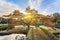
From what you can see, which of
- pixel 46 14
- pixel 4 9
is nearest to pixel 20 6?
pixel 4 9

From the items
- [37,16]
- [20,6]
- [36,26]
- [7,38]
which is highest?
[20,6]

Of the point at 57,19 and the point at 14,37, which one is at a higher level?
the point at 57,19

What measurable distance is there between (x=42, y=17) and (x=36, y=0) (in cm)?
23

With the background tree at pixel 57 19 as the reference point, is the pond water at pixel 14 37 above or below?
below

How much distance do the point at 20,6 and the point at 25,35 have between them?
0.37 m

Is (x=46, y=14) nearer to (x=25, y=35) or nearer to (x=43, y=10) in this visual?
(x=43, y=10)

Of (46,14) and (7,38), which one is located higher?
(46,14)

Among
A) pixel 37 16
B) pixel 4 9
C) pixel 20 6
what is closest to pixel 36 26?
pixel 37 16

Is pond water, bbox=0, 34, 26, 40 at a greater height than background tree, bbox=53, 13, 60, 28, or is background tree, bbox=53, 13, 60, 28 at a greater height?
background tree, bbox=53, 13, 60, 28

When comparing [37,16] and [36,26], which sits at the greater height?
[37,16]

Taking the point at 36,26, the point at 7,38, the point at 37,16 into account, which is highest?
the point at 37,16

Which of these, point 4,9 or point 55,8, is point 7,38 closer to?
point 4,9

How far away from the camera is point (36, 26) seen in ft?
6.54

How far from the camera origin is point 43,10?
2.01 metres
